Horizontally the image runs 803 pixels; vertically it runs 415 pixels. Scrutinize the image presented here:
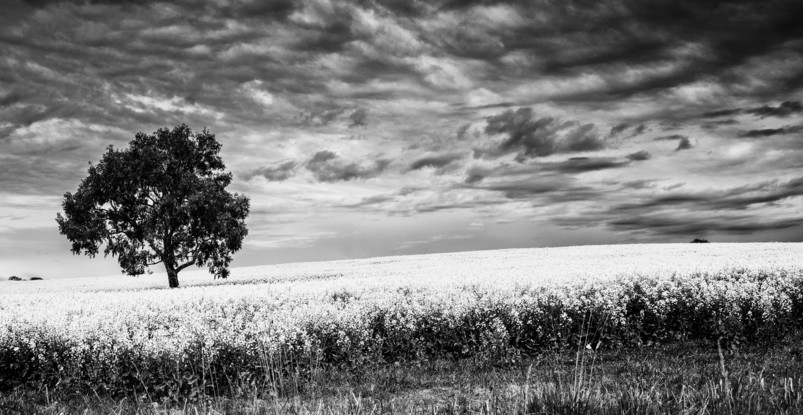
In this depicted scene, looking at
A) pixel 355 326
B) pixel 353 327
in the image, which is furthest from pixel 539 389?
pixel 355 326

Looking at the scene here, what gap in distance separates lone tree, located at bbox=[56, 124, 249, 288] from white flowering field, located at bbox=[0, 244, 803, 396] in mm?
15950

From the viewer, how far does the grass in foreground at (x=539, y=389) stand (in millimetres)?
5562

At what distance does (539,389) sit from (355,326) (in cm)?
648

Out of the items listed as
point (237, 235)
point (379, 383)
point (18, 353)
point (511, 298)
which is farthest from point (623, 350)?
point (237, 235)

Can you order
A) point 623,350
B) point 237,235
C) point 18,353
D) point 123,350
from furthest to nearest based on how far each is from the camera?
1. point 237,235
2. point 623,350
3. point 18,353
4. point 123,350

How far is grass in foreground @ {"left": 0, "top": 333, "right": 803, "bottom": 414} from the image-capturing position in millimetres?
5562

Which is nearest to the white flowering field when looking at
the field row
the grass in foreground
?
the field row

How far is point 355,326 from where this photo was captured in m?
12.0

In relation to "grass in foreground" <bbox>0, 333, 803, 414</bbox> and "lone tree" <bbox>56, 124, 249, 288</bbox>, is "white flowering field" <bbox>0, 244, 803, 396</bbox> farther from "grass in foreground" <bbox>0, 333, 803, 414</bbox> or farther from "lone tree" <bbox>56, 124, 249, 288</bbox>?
"lone tree" <bbox>56, 124, 249, 288</bbox>

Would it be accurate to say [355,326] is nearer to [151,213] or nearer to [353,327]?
[353,327]

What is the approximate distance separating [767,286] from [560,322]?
705 centimetres

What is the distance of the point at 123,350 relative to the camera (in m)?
10.8

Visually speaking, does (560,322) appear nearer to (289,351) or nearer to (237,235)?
(289,351)

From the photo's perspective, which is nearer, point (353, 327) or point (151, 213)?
point (353, 327)
